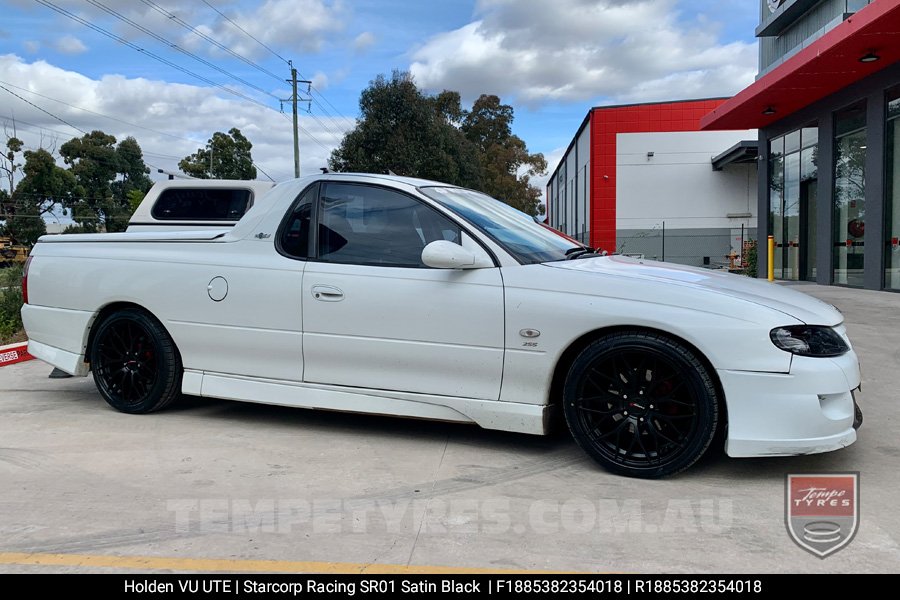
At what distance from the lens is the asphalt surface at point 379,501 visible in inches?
119

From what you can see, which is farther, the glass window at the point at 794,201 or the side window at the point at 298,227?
the glass window at the point at 794,201

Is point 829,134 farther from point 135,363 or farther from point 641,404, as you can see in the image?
point 135,363

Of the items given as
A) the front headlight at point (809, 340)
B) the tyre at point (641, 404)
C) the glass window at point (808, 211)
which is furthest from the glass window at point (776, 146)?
the tyre at point (641, 404)

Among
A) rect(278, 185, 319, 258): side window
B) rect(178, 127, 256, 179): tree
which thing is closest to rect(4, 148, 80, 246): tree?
rect(178, 127, 256, 179): tree

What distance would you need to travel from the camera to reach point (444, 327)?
4.31 m

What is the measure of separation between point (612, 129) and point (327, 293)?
106ft

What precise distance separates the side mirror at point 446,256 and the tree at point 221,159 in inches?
2623

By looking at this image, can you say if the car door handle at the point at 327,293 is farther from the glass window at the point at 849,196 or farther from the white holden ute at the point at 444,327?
the glass window at the point at 849,196

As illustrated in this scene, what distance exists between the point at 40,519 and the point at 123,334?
2125 millimetres

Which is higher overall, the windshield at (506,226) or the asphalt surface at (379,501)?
the windshield at (506,226)

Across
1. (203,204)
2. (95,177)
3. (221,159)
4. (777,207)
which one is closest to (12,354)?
(203,204)

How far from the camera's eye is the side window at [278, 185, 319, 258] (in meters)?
4.88

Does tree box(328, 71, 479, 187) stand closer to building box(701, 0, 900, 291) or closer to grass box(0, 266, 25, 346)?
building box(701, 0, 900, 291)
